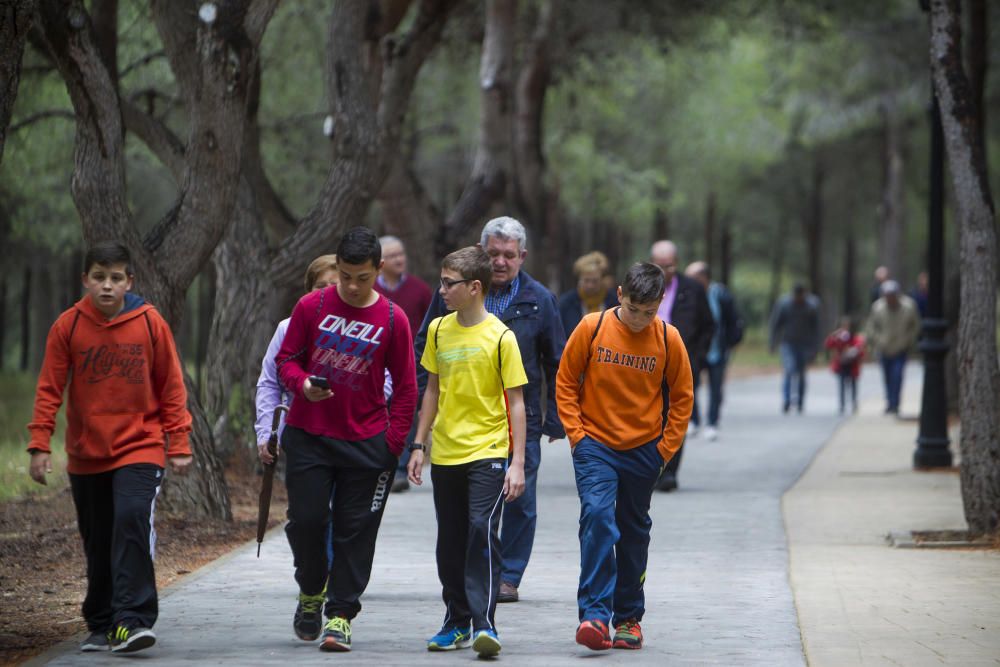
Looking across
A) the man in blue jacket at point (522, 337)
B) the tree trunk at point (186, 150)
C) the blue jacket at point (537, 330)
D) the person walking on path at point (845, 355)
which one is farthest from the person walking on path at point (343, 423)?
the person walking on path at point (845, 355)

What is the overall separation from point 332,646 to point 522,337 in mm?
2215

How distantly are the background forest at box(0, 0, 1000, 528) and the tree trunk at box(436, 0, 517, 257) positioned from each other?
0.03 meters

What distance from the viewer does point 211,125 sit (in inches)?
423

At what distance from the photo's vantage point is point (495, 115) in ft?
63.5

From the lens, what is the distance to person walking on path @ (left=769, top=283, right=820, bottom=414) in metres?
24.5

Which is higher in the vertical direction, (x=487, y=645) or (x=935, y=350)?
(x=935, y=350)

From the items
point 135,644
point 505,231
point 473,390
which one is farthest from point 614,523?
point 135,644

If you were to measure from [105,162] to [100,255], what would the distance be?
153 inches

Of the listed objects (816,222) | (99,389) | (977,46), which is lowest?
(99,389)

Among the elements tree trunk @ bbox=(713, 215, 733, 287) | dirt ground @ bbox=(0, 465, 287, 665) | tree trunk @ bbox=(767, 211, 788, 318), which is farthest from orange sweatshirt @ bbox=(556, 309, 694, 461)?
tree trunk @ bbox=(767, 211, 788, 318)

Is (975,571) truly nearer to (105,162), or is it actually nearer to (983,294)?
(983,294)

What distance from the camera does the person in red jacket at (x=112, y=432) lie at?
261 inches

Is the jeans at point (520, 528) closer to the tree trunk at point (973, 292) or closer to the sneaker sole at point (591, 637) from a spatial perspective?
the sneaker sole at point (591, 637)

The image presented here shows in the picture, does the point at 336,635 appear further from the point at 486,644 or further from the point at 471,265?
the point at 471,265
